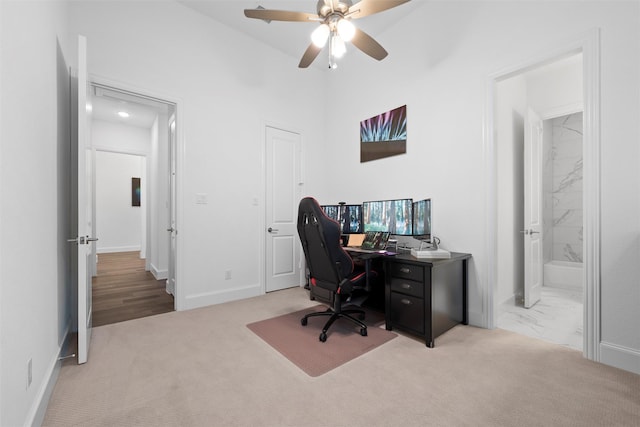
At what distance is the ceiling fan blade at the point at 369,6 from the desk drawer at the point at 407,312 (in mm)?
2236

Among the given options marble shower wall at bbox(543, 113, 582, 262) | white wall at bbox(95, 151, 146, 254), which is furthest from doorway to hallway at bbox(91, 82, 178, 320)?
marble shower wall at bbox(543, 113, 582, 262)

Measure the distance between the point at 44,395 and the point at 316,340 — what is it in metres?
1.66

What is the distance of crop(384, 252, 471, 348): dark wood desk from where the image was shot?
2207 millimetres

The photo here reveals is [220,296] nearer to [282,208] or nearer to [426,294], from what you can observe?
[282,208]

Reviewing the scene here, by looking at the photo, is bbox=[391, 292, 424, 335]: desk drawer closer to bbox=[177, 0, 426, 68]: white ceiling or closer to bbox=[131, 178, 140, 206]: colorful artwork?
bbox=[177, 0, 426, 68]: white ceiling

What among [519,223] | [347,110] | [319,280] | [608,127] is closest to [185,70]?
[347,110]

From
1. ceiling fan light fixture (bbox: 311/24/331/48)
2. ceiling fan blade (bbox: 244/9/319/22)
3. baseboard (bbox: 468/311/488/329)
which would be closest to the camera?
ceiling fan blade (bbox: 244/9/319/22)

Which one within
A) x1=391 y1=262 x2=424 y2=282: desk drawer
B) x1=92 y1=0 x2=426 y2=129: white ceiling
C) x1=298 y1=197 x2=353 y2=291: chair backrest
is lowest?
x1=391 y1=262 x2=424 y2=282: desk drawer

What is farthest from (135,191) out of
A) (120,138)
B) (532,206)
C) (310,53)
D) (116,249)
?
(532,206)

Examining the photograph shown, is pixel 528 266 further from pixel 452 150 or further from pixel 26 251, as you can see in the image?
pixel 26 251

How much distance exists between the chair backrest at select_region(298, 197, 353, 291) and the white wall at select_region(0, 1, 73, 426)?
1.63m

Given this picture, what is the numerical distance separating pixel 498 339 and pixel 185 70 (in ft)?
13.5

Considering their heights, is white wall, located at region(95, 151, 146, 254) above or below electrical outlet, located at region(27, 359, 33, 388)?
above

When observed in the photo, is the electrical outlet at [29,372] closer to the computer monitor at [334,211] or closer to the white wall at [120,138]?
the computer monitor at [334,211]
